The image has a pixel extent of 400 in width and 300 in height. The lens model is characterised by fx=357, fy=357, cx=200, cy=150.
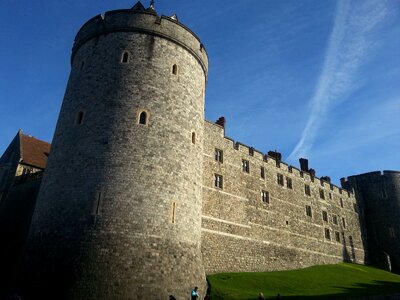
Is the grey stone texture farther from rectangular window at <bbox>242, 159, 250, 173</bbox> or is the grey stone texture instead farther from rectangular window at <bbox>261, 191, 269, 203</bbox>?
rectangular window at <bbox>242, 159, 250, 173</bbox>

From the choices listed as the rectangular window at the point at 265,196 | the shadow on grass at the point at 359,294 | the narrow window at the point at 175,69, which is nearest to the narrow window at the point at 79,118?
the narrow window at the point at 175,69

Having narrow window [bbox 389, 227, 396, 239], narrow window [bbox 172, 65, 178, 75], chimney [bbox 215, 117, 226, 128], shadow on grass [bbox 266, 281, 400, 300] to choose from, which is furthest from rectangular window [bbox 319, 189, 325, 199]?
narrow window [bbox 172, 65, 178, 75]

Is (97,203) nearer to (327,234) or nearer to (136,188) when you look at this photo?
(136,188)

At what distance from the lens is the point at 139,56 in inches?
800

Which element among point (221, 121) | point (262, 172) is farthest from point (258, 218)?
point (221, 121)

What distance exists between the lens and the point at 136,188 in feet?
56.1

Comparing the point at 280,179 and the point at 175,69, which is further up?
the point at 175,69

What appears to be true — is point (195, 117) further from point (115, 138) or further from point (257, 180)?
point (257, 180)

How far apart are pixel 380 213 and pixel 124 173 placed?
39380 millimetres

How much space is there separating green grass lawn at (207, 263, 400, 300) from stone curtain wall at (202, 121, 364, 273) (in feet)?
5.10

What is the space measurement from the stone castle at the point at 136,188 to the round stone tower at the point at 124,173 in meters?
0.06

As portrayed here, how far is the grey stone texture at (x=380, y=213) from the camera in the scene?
141ft

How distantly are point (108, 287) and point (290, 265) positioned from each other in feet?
64.3

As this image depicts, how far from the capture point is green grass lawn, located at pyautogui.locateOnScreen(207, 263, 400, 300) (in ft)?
64.1
